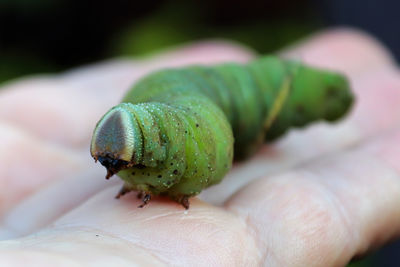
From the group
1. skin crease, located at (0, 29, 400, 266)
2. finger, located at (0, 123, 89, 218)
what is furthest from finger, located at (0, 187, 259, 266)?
finger, located at (0, 123, 89, 218)

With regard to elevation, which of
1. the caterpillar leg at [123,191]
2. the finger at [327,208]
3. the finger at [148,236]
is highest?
the caterpillar leg at [123,191]

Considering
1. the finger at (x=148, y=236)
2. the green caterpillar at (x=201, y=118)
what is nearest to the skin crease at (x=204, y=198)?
the finger at (x=148, y=236)

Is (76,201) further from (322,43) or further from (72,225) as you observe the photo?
(322,43)

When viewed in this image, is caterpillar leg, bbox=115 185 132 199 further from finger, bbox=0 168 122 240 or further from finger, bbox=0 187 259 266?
finger, bbox=0 168 122 240

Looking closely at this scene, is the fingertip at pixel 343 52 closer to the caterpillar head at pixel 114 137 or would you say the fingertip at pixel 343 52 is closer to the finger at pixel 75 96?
the finger at pixel 75 96

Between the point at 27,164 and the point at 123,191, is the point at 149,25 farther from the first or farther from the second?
the point at 123,191

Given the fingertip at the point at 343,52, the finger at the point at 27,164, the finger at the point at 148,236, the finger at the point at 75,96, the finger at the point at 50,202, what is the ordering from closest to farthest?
the finger at the point at 148,236
the finger at the point at 50,202
the finger at the point at 27,164
the finger at the point at 75,96
the fingertip at the point at 343,52

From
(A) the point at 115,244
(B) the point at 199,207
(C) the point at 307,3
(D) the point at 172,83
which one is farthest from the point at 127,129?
(C) the point at 307,3
